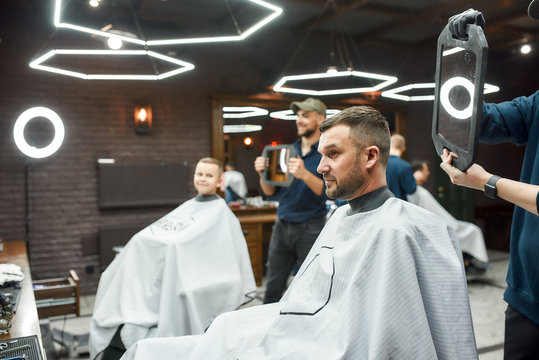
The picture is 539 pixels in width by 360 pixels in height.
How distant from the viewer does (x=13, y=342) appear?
59.6 inches

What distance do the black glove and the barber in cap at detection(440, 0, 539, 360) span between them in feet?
0.81

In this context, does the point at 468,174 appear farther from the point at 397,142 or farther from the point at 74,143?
the point at 74,143

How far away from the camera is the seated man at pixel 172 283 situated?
257 cm

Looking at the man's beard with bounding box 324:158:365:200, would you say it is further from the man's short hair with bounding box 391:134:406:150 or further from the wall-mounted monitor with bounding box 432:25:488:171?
the man's short hair with bounding box 391:134:406:150

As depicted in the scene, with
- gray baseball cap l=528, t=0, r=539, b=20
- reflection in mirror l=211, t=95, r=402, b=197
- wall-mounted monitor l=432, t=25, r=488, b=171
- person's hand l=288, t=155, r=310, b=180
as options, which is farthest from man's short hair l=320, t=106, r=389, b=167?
reflection in mirror l=211, t=95, r=402, b=197

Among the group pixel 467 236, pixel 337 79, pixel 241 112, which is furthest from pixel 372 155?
pixel 241 112

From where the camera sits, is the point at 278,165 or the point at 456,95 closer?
the point at 456,95

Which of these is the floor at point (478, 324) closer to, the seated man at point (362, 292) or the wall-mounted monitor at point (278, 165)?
the wall-mounted monitor at point (278, 165)

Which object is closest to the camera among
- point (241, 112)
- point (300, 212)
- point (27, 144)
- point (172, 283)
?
point (172, 283)

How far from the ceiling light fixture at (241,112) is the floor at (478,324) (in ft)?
6.83

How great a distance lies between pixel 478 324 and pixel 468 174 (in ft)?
9.86

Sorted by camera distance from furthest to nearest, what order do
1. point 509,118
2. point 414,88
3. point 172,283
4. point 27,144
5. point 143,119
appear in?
point 143,119
point 414,88
point 27,144
point 172,283
point 509,118

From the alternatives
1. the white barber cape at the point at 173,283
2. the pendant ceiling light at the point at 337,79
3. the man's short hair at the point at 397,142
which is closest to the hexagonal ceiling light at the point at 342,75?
the pendant ceiling light at the point at 337,79

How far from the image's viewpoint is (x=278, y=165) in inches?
116
